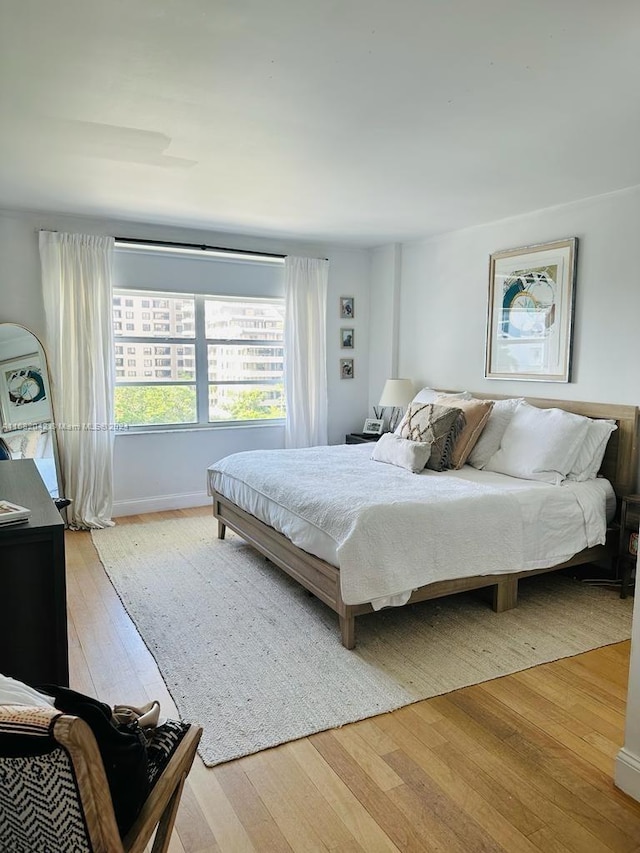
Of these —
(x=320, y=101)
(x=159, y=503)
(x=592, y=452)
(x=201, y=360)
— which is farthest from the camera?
(x=201, y=360)

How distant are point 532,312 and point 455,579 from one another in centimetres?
223

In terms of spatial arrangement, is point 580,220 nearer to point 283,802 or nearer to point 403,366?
point 403,366

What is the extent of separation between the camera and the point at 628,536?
11.3ft

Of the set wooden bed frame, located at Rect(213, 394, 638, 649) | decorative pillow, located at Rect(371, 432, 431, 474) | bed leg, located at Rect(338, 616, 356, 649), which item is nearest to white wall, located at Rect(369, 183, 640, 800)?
wooden bed frame, located at Rect(213, 394, 638, 649)

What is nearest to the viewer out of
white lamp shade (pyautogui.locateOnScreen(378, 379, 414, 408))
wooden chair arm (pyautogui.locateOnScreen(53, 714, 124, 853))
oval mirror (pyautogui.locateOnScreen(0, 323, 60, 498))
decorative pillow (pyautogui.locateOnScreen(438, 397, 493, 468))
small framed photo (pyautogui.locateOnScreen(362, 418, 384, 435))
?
wooden chair arm (pyautogui.locateOnScreen(53, 714, 124, 853))

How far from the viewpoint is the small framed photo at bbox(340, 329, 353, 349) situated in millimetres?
5945

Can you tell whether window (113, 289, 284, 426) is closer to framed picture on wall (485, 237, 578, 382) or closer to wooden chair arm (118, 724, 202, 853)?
framed picture on wall (485, 237, 578, 382)

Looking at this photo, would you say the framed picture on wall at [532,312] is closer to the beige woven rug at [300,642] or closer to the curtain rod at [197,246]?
the beige woven rug at [300,642]

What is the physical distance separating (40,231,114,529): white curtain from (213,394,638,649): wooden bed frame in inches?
45.1

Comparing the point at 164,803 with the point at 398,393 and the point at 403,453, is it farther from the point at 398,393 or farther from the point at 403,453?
the point at 398,393

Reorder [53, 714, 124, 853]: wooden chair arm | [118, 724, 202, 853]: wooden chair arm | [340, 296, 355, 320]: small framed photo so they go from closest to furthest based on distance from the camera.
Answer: [53, 714, 124, 853]: wooden chair arm < [118, 724, 202, 853]: wooden chair arm < [340, 296, 355, 320]: small framed photo

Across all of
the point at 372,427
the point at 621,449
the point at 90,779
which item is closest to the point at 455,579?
the point at 621,449

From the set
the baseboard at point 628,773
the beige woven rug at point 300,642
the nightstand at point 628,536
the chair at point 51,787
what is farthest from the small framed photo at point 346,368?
the chair at point 51,787

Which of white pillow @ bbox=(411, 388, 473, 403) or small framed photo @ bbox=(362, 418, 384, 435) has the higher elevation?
white pillow @ bbox=(411, 388, 473, 403)
